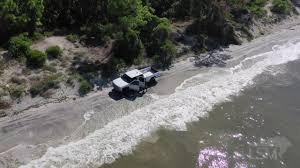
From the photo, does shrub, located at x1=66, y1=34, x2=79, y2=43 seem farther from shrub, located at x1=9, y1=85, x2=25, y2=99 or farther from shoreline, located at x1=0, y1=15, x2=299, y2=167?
shrub, located at x1=9, y1=85, x2=25, y2=99

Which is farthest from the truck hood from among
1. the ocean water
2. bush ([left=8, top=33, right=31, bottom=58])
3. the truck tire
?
bush ([left=8, top=33, right=31, bottom=58])

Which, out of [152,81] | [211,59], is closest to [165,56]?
[152,81]

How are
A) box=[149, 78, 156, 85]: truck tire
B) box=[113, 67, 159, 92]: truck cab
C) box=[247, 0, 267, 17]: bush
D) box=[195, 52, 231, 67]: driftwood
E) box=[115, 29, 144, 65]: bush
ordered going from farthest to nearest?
box=[247, 0, 267, 17]: bush → box=[195, 52, 231, 67]: driftwood → box=[115, 29, 144, 65]: bush → box=[149, 78, 156, 85]: truck tire → box=[113, 67, 159, 92]: truck cab

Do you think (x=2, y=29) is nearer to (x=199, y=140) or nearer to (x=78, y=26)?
(x=78, y=26)

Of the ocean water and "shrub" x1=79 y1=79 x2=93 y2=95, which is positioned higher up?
"shrub" x1=79 y1=79 x2=93 y2=95

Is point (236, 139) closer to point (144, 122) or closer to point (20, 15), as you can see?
point (144, 122)

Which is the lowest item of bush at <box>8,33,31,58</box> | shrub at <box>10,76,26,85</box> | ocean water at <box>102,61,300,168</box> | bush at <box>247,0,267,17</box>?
ocean water at <box>102,61,300,168</box>

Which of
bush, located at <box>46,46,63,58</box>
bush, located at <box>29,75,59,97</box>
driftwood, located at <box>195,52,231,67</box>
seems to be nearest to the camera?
bush, located at <box>29,75,59,97</box>
